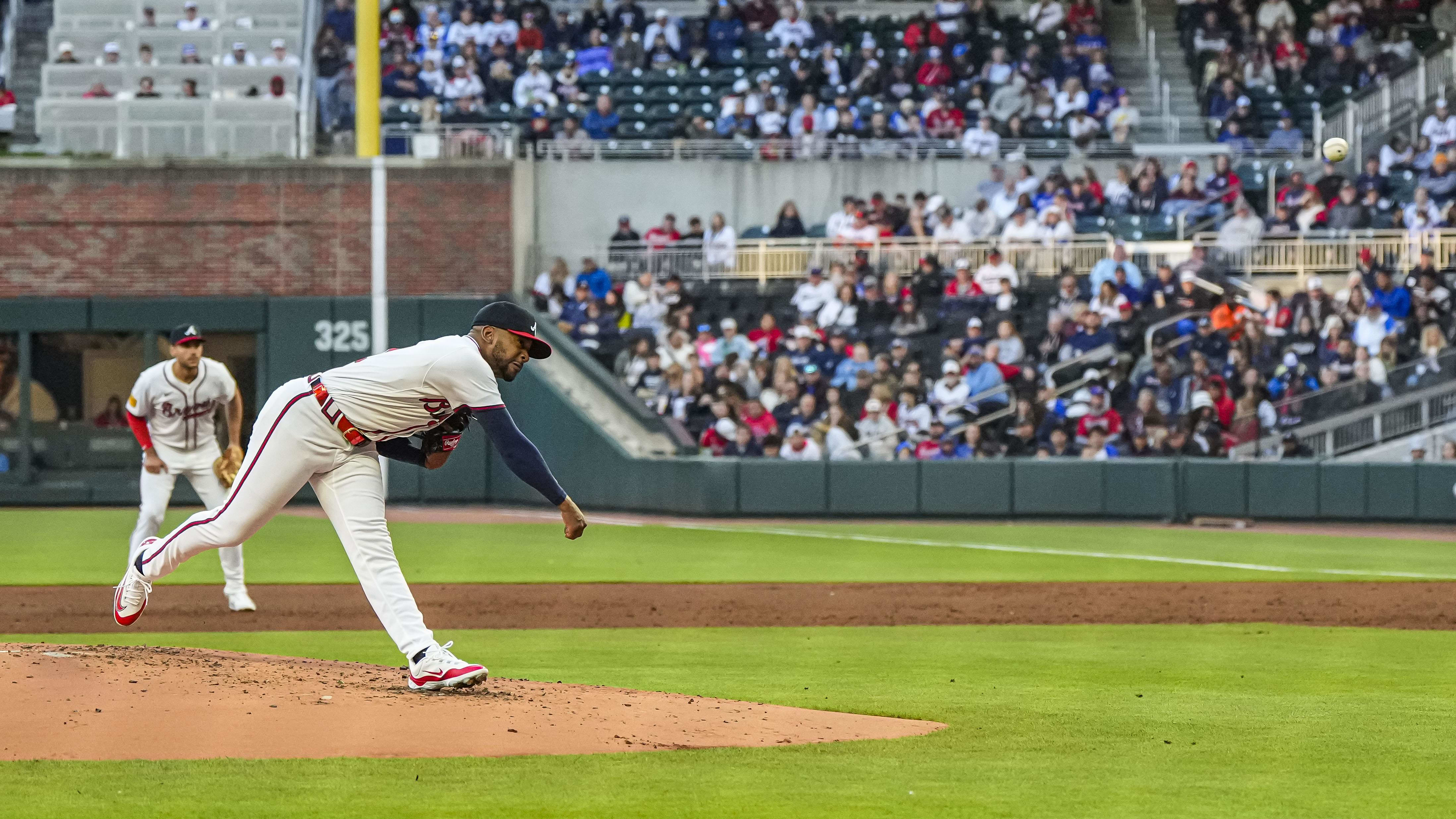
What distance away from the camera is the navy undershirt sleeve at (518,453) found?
7016 millimetres

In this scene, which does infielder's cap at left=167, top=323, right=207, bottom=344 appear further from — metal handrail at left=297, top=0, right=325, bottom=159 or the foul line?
metal handrail at left=297, top=0, right=325, bottom=159

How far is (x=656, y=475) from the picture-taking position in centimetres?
2222

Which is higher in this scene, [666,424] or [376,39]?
[376,39]

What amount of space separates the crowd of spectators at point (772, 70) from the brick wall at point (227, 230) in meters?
1.94

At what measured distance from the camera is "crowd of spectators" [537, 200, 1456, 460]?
21.3 meters

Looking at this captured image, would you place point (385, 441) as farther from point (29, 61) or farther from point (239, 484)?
point (29, 61)

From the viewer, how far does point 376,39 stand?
2189 centimetres

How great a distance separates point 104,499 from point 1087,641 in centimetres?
1787

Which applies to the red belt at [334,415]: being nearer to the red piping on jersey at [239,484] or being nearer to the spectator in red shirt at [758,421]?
the red piping on jersey at [239,484]

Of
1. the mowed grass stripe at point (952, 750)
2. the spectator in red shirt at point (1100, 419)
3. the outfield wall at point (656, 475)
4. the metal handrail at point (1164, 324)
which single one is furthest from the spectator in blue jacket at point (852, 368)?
the mowed grass stripe at point (952, 750)

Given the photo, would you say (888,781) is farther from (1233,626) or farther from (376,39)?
(376,39)

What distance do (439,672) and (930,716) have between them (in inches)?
83.4

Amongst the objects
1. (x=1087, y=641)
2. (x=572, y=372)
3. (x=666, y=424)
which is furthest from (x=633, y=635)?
(x=572, y=372)

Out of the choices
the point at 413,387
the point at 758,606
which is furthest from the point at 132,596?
the point at 758,606
